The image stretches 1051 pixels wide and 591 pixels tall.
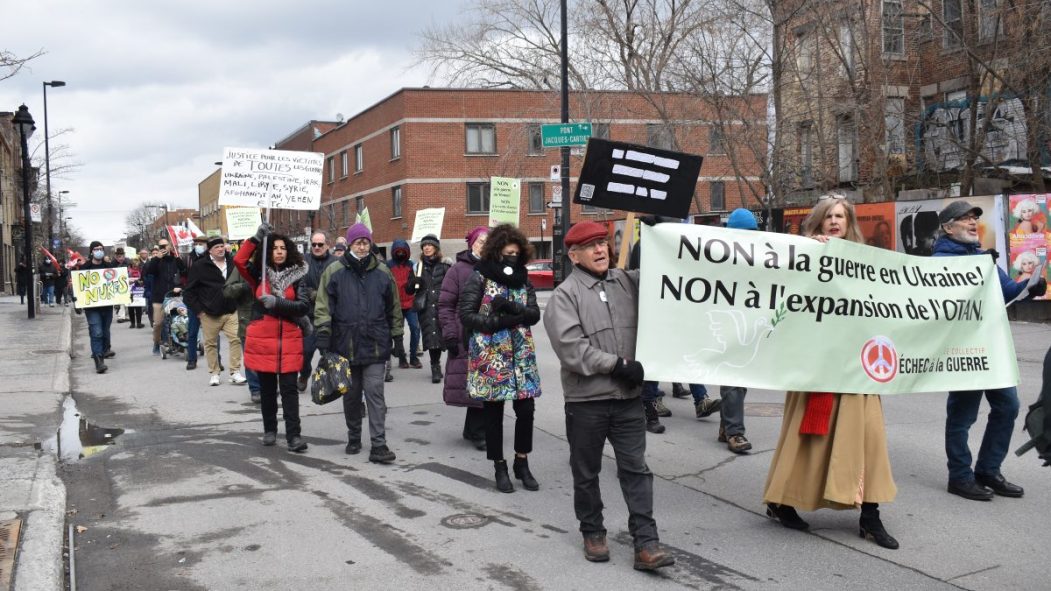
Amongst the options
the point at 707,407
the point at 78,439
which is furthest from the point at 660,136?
the point at 78,439

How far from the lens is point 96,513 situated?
19.6 ft

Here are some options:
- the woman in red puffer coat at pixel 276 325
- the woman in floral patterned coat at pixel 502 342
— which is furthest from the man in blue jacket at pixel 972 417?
the woman in red puffer coat at pixel 276 325

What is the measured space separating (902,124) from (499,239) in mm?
17192

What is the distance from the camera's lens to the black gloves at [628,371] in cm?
469

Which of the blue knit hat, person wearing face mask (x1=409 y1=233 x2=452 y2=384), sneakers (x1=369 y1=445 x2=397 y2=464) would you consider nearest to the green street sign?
person wearing face mask (x1=409 y1=233 x2=452 y2=384)

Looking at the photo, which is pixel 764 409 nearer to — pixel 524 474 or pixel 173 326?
pixel 524 474

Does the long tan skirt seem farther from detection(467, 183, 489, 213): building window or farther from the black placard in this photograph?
detection(467, 183, 489, 213): building window

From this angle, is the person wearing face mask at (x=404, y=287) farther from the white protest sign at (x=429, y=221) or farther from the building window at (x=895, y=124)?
the building window at (x=895, y=124)

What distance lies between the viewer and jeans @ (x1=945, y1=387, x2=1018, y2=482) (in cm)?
586

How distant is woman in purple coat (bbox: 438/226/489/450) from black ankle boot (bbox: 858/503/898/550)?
3.23 m

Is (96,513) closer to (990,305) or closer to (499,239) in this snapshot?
(499,239)

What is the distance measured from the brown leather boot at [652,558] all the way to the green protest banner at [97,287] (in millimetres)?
11309

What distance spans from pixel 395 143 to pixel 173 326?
3311 centimetres

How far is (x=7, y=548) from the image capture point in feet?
16.3
